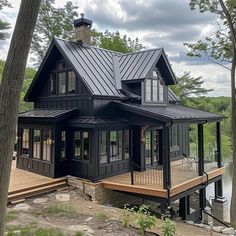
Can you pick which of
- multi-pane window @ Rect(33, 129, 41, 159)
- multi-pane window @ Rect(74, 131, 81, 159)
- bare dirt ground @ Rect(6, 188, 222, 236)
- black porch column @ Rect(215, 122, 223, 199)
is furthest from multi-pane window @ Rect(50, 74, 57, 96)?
black porch column @ Rect(215, 122, 223, 199)

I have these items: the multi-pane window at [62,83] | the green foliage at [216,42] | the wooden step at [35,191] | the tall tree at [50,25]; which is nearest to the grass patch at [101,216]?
the wooden step at [35,191]

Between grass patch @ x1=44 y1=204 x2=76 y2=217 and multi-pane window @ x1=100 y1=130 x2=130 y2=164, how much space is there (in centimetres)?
273

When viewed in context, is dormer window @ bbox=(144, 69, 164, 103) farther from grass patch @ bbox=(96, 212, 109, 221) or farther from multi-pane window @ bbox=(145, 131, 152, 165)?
grass patch @ bbox=(96, 212, 109, 221)

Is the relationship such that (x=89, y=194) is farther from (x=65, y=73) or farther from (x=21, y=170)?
(x=65, y=73)

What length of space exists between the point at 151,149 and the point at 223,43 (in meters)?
6.06

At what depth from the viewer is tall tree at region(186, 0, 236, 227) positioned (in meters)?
11.9

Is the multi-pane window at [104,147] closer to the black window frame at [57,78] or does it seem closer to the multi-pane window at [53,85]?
the black window frame at [57,78]

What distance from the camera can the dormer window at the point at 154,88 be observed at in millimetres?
12477

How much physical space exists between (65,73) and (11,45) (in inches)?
321

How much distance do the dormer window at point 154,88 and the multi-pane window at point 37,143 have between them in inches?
196

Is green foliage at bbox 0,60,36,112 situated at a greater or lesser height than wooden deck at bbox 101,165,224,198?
greater

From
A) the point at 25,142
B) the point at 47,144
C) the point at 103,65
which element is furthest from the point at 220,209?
the point at 25,142

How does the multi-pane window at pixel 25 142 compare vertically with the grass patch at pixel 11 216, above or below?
above

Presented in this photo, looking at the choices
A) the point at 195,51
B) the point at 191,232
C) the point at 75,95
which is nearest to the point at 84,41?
the point at 75,95
